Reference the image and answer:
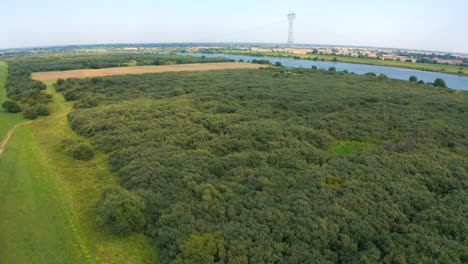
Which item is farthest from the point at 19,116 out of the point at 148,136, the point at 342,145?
the point at 342,145

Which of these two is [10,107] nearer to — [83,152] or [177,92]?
[177,92]

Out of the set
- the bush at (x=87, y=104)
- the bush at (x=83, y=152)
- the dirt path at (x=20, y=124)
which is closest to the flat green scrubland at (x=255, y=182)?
the bush at (x=83, y=152)

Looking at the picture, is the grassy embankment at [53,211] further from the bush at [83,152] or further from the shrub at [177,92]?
the shrub at [177,92]

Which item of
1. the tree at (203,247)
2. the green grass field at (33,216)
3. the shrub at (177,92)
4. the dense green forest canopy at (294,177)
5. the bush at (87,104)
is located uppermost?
the shrub at (177,92)

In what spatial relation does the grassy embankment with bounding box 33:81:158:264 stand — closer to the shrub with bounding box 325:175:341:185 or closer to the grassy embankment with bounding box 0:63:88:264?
the grassy embankment with bounding box 0:63:88:264

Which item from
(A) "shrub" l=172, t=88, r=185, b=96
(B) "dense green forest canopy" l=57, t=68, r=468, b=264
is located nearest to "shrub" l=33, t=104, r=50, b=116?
(B) "dense green forest canopy" l=57, t=68, r=468, b=264
